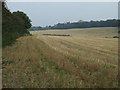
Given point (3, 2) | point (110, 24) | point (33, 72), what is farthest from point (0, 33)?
point (110, 24)

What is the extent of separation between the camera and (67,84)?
9.36 meters

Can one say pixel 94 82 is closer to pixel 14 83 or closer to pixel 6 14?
pixel 14 83

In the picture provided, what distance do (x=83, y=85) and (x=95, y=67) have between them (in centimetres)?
380

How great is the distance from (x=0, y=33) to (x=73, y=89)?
20.7 metres

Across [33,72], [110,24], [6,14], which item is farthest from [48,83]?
[110,24]

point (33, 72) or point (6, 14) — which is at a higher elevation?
point (6, 14)

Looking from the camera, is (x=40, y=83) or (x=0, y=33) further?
(x=0, y=33)

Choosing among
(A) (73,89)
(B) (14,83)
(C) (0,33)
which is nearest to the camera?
(A) (73,89)

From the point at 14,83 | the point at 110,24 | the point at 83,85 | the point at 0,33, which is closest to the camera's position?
the point at 83,85

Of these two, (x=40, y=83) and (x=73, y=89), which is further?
(x=40, y=83)

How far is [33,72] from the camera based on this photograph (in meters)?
12.5

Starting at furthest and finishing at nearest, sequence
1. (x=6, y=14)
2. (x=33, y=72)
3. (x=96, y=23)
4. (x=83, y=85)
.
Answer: (x=96, y=23), (x=6, y=14), (x=33, y=72), (x=83, y=85)

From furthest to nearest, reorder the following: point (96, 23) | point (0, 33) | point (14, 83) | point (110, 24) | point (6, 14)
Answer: point (96, 23) → point (110, 24) → point (6, 14) → point (0, 33) → point (14, 83)

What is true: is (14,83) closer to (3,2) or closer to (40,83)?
(40,83)
